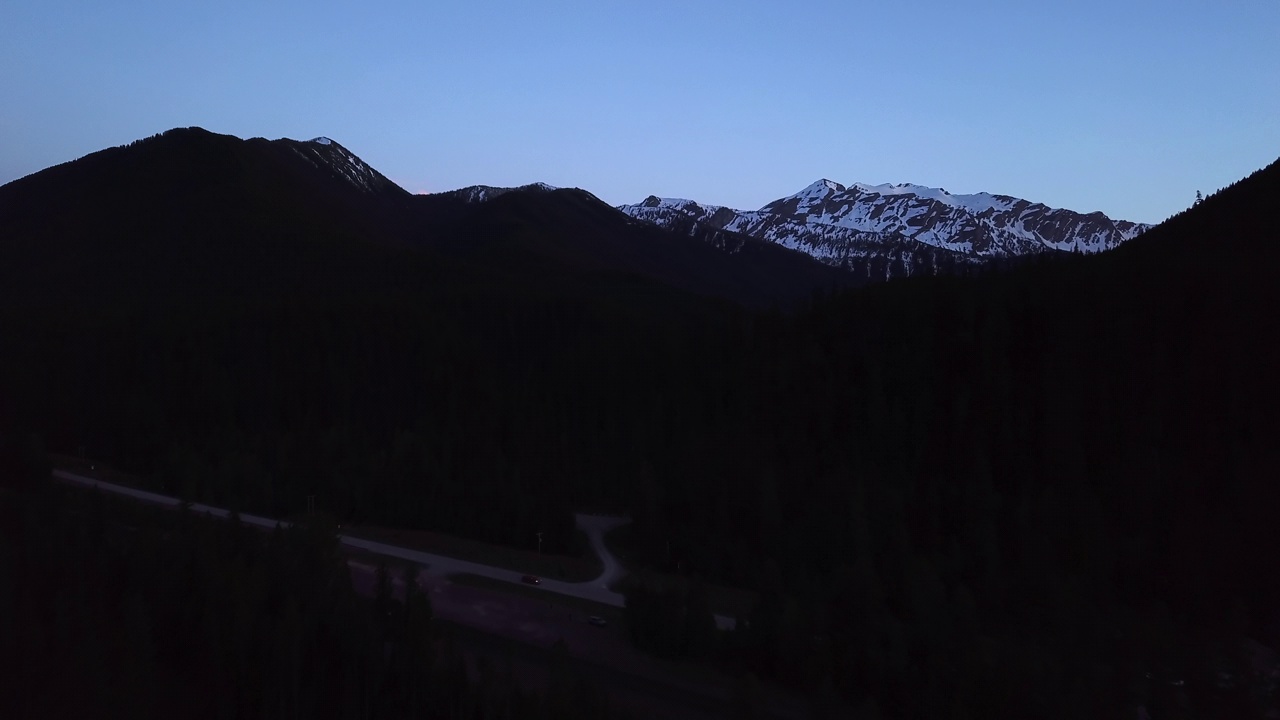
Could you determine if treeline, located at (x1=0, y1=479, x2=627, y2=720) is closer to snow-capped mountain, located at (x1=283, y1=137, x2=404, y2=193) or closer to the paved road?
the paved road

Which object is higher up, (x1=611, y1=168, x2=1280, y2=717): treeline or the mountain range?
the mountain range

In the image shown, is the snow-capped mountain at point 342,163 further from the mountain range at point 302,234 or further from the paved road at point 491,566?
the paved road at point 491,566

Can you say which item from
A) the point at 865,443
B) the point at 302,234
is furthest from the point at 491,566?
the point at 302,234

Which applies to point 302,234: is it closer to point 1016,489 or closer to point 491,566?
point 491,566

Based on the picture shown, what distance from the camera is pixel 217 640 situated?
20438 mm

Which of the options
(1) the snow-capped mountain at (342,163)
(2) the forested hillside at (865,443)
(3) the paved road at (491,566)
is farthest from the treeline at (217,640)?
(1) the snow-capped mountain at (342,163)

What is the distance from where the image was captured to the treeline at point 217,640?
59.5ft

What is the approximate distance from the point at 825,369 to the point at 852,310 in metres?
4.56

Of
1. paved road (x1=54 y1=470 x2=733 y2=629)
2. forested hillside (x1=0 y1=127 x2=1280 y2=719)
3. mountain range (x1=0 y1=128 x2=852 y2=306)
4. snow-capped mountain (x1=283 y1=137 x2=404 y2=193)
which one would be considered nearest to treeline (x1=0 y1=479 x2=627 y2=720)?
paved road (x1=54 y1=470 x2=733 y2=629)

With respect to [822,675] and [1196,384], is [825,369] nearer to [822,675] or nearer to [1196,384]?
[1196,384]

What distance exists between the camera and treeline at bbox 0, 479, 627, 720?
59.5ft

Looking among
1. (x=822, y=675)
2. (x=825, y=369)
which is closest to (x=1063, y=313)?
(x=825, y=369)

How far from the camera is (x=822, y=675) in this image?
69.5 ft

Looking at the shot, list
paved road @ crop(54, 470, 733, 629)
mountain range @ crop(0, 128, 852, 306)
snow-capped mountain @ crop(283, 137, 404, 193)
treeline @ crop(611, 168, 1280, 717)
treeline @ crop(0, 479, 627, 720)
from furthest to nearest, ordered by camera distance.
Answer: snow-capped mountain @ crop(283, 137, 404, 193) → mountain range @ crop(0, 128, 852, 306) → paved road @ crop(54, 470, 733, 629) → treeline @ crop(611, 168, 1280, 717) → treeline @ crop(0, 479, 627, 720)
